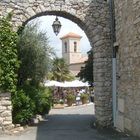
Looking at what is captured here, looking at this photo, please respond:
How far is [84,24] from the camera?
15.3 metres

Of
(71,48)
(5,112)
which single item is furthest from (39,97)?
(71,48)

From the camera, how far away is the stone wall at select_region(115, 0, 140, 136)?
11656 mm

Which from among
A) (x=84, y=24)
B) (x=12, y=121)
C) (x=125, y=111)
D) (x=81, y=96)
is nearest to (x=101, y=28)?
(x=84, y=24)

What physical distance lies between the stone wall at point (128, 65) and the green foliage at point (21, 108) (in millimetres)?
3185

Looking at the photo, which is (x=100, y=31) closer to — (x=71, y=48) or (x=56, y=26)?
(x=56, y=26)

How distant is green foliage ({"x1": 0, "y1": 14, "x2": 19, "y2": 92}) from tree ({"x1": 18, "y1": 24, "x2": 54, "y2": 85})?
1.11 m

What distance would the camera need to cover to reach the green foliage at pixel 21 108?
14586mm

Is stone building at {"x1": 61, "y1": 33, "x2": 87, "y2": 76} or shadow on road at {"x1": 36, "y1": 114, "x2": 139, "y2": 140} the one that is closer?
shadow on road at {"x1": 36, "y1": 114, "x2": 139, "y2": 140}

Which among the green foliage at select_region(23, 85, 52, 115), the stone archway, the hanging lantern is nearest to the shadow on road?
the green foliage at select_region(23, 85, 52, 115)

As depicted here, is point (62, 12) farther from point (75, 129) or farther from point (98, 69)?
point (75, 129)

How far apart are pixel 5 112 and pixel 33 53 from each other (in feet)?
8.66

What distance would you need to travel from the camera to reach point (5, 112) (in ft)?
45.9

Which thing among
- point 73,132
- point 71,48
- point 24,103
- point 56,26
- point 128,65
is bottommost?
point 73,132

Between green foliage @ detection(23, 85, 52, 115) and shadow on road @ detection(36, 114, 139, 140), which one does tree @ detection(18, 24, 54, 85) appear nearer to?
green foliage @ detection(23, 85, 52, 115)
